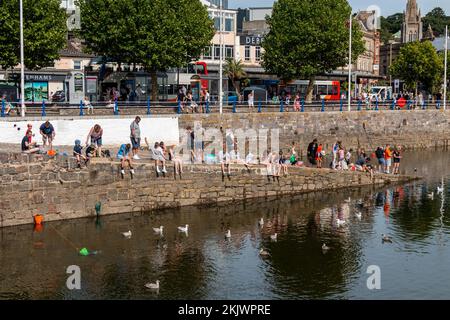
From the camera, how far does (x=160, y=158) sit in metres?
31.1

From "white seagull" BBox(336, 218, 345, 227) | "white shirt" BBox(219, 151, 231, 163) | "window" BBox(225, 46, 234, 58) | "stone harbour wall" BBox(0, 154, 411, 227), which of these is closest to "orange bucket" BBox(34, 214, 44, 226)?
"stone harbour wall" BBox(0, 154, 411, 227)

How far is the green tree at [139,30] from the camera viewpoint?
48.2m

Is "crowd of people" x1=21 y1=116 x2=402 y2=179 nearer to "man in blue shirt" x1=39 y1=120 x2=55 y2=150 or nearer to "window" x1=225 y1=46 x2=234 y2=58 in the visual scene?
Result: "man in blue shirt" x1=39 y1=120 x2=55 y2=150

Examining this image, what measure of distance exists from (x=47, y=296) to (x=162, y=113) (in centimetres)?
2522

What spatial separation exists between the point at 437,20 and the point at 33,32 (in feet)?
476

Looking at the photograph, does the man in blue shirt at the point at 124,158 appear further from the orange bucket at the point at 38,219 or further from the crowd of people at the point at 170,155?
the orange bucket at the point at 38,219

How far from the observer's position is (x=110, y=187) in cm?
2975

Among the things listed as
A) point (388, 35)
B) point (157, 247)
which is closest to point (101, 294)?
point (157, 247)

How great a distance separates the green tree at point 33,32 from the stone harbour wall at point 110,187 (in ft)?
57.4

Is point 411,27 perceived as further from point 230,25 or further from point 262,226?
point 262,226

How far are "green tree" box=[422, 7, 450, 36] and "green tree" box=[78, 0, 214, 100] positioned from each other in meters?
128

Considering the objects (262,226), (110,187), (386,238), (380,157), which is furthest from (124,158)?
(380,157)

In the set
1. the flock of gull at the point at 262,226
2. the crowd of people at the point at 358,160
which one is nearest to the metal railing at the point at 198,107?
the crowd of people at the point at 358,160

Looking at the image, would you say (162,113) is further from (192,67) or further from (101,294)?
(101,294)
